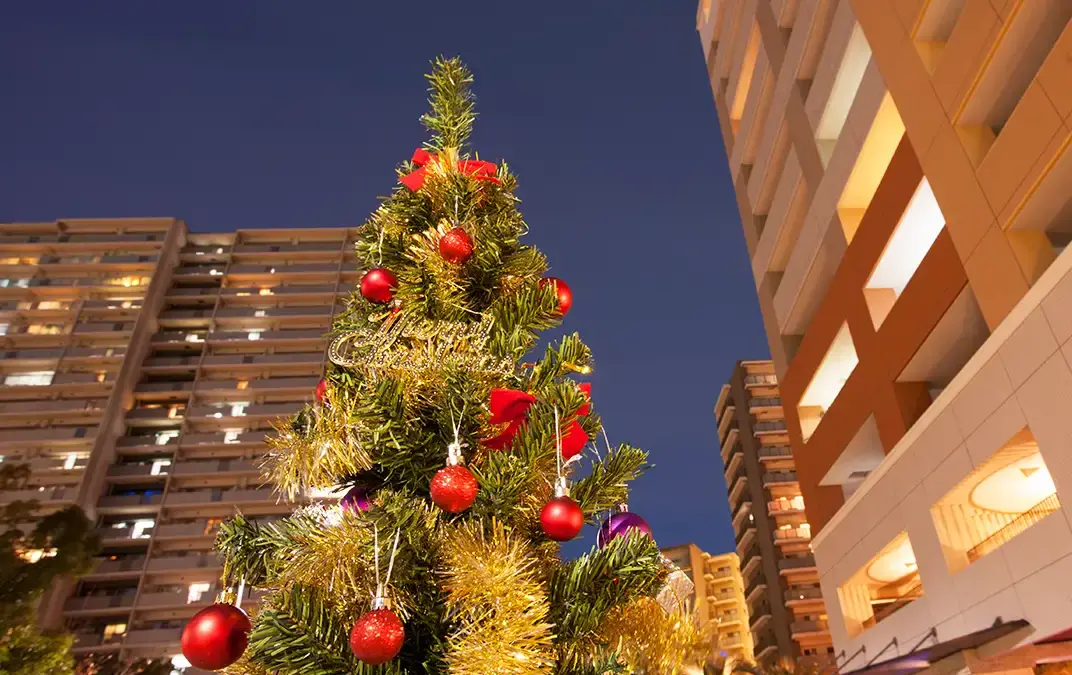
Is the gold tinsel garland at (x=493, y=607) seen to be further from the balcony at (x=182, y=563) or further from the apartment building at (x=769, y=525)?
the apartment building at (x=769, y=525)

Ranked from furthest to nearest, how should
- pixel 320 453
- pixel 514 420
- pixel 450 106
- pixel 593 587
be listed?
pixel 450 106 < pixel 514 420 < pixel 320 453 < pixel 593 587

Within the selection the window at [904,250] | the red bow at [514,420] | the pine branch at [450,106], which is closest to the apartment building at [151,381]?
the window at [904,250]

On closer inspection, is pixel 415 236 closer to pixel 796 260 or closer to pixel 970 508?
pixel 970 508

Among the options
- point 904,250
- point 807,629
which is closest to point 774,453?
point 807,629

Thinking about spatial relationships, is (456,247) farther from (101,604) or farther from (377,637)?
(101,604)

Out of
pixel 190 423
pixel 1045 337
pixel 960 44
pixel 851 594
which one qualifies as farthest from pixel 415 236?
pixel 190 423

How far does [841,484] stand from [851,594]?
2439 millimetres

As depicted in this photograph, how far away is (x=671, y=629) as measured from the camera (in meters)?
2.68

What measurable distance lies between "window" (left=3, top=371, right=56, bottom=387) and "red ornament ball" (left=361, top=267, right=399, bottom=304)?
186ft

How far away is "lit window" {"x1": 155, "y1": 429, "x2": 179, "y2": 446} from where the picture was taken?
48.9m

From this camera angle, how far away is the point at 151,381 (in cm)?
5225

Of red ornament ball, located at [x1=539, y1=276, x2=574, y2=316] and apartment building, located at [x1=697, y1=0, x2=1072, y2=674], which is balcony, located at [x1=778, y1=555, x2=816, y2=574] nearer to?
apartment building, located at [x1=697, y1=0, x2=1072, y2=674]

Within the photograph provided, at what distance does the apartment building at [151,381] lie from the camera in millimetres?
42688

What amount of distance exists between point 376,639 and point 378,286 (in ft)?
6.11
